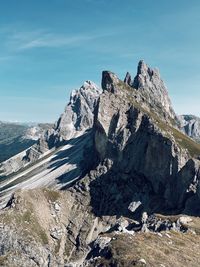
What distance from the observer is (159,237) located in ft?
388

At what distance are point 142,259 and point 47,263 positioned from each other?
9608cm

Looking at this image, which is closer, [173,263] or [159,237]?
[173,263]

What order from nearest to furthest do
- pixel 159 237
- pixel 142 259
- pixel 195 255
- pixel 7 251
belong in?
pixel 142 259, pixel 195 255, pixel 159 237, pixel 7 251

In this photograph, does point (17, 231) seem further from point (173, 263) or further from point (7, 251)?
point (173, 263)

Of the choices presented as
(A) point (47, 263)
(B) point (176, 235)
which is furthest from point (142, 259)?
(A) point (47, 263)

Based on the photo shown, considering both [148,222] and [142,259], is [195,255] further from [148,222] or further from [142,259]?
[148,222]

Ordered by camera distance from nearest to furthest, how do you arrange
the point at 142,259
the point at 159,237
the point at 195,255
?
the point at 142,259
the point at 195,255
the point at 159,237

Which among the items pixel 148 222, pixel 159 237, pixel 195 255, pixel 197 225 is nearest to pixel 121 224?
pixel 148 222

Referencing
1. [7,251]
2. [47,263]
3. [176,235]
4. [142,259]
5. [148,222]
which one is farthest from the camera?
[47,263]

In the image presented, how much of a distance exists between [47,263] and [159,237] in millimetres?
73761

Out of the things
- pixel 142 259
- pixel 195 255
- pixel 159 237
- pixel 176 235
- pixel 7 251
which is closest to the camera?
pixel 142 259

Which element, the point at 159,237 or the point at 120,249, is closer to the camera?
the point at 120,249

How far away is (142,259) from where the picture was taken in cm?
9100

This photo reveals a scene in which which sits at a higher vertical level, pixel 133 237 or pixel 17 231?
pixel 133 237
